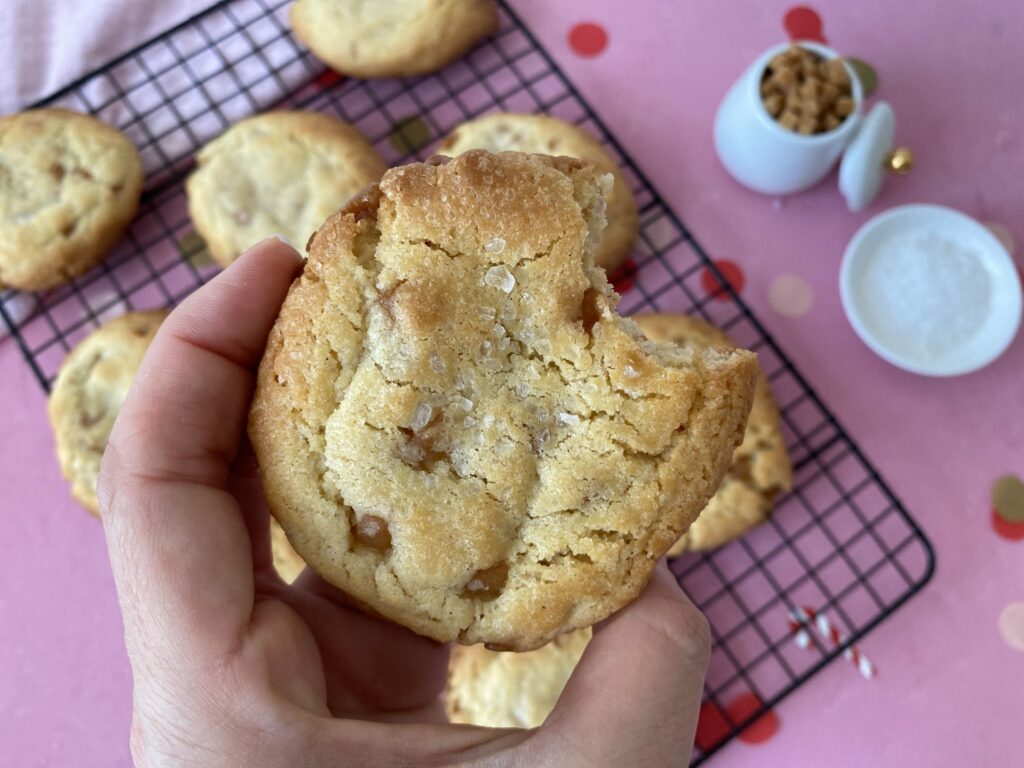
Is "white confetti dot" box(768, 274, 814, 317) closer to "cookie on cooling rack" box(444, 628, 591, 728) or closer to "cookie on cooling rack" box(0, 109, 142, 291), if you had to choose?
"cookie on cooling rack" box(444, 628, 591, 728)

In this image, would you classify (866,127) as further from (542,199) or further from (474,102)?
(542,199)

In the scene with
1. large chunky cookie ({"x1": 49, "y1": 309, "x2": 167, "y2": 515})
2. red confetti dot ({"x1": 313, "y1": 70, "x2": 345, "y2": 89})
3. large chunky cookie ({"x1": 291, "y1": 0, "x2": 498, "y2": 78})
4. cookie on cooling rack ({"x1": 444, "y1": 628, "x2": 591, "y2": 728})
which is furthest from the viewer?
red confetti dot ({"x1": 313, "y1": 70, "x2": 345, "y2": 89})

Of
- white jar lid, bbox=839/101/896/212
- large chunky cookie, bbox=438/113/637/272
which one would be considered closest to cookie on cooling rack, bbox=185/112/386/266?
large chunky cookie, bbox=438/113/637/272

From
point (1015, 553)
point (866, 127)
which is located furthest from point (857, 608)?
point (866, 127)

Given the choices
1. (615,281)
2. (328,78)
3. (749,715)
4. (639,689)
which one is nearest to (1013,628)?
(749,715)

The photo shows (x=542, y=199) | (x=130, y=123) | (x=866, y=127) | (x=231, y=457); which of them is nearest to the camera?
(x=542, y=199)

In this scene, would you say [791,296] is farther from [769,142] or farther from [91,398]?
[91,398]
